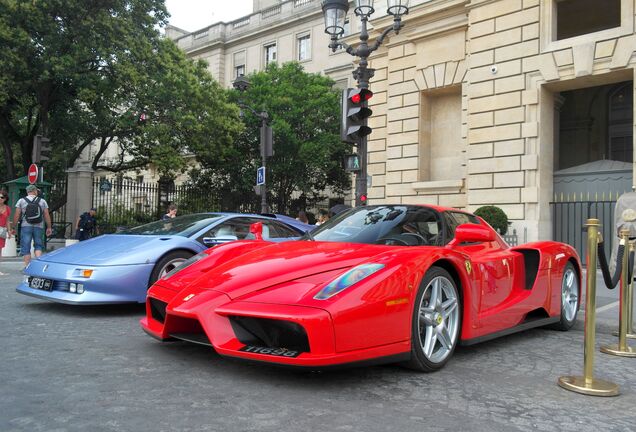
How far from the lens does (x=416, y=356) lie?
347 centimetres

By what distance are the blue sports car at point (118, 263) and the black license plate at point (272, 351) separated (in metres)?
2.20

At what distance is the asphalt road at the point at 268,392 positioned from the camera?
260 cm

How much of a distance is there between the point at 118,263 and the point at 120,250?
285 mm

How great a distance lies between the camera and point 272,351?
3.05 m

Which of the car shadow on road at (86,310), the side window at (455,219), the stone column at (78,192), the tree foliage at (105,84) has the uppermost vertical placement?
the tree foliage at (105,84)

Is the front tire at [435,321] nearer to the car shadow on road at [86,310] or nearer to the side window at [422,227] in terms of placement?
the side window at [422,227]

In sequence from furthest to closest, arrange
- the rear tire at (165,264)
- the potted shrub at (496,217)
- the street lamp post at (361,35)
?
the potted shrub at (496,217) → the street lamp post at (361,35) → the rear tire at (165,264)

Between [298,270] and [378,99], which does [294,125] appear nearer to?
[378,99]

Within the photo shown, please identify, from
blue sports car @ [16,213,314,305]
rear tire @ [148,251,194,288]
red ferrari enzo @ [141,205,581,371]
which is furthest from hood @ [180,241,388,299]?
rear tire @ [148,251,194,288]

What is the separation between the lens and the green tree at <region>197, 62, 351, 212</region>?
26984 millimetres

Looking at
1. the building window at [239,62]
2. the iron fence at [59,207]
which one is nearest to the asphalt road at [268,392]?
the iron fence at [59,207]

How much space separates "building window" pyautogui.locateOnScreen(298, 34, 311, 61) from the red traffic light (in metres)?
27.6

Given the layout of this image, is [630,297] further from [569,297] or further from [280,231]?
[280,231]

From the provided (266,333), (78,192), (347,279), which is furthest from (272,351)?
(78,192)
